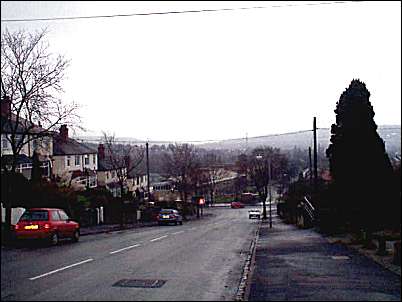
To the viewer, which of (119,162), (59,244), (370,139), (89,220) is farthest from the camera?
(119,162)

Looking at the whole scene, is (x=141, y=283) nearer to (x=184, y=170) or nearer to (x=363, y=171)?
(x=363, y=171)

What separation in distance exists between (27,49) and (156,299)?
60.3 feet

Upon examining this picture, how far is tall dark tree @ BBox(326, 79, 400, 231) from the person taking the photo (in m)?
25.2

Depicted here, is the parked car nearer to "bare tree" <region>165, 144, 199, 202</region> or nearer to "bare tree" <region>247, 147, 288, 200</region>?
"bare tree" <region>247, 147, 288, 200</region>

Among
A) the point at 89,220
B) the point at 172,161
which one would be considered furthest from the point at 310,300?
A: the point at 172,161

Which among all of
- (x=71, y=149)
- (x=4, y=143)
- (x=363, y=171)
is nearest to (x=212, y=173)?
(x=71, y=149)

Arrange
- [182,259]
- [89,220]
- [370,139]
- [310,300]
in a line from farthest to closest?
[89,220] < [370,139] < [182,259] < [310,300]

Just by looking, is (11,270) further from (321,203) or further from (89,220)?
Result: (89,220)

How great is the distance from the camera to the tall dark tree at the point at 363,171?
25.2m

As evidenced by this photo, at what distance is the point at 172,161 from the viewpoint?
78188 mm

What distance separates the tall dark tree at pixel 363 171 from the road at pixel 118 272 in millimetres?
6932

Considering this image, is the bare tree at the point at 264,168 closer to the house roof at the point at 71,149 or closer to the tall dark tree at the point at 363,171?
the house roof at the point at 71,149

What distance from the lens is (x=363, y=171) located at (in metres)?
25.4

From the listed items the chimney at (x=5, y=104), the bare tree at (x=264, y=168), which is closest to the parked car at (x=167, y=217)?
the bare tree at (x=264, y=168)
